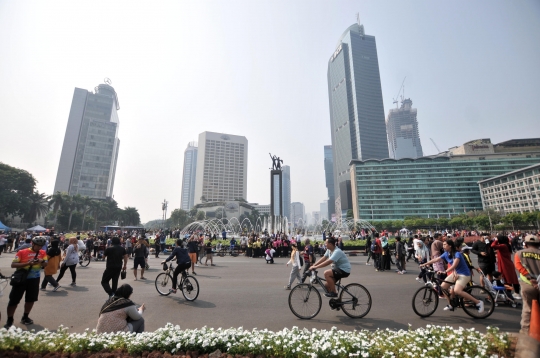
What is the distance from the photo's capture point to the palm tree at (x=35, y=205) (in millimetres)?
66369

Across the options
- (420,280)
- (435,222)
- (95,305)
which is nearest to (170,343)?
(95,305)

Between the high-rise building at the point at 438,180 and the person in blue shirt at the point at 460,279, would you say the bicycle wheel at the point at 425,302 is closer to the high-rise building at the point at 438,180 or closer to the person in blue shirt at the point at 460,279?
the person in blue shirt at the point at 460,279

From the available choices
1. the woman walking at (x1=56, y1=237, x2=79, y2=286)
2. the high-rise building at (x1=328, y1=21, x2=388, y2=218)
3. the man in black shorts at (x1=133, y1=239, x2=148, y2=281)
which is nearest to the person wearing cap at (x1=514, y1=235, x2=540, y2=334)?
the man in black shorts at (x1=133, y1=239, x2=148, y2=281)

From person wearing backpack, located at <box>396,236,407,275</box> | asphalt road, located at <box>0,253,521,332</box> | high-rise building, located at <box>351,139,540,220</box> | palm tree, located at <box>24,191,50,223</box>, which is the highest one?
high-rise building, located at <box>351,139,540,220</box>

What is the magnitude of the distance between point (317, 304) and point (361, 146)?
6610 inches

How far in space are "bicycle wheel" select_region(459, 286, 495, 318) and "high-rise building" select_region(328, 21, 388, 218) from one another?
159039mm

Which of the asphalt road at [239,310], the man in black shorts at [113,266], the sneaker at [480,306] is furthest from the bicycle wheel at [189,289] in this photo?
the sneaker at [480,306]

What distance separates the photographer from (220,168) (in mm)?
171125

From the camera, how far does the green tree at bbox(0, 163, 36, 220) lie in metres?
57.1

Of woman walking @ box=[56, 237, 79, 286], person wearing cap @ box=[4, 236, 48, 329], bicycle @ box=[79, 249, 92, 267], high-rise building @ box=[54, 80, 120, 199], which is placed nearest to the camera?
person wearing cap @ box=[4, 236, 48, 329]

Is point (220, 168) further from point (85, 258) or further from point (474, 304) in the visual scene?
point (474, 304)

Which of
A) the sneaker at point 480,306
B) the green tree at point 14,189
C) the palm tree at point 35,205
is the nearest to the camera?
the sneaker at point 480,306

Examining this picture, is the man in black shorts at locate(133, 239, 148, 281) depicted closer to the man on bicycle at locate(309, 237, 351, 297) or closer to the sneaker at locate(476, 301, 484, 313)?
the man on bicycle at locate(309, 237, 351, 297)

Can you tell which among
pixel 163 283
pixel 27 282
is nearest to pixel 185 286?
pixel 163 283
